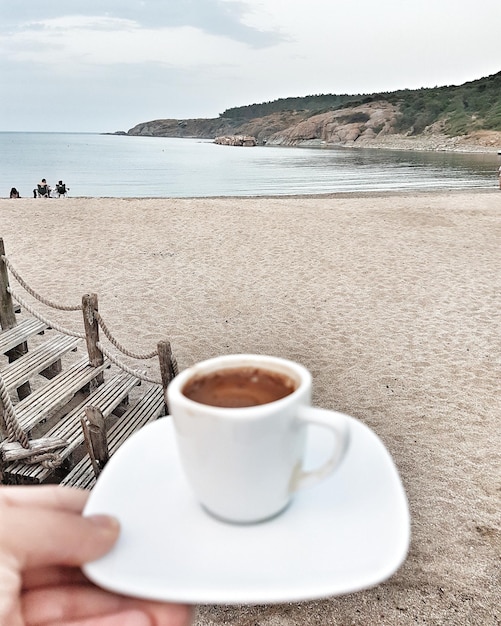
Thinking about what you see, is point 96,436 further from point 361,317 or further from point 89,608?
point 361,317

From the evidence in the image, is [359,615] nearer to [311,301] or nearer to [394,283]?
[311,301]

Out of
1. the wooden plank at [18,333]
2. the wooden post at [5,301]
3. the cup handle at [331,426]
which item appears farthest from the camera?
the wooden post at [5,301]

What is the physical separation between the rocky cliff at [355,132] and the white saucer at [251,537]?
3059 inches

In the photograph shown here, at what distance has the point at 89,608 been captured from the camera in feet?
3.22

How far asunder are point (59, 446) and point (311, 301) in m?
5.22

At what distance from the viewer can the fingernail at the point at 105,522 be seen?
0.91 meters

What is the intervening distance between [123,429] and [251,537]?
3.09 meters

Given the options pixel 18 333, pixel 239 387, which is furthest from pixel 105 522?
pixel 18 333

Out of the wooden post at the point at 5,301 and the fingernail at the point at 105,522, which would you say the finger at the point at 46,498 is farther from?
the wooden post at the point at 5,301

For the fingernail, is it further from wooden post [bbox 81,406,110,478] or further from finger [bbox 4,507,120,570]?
wooden post [bbox 81,406,110,478]

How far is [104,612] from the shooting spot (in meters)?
0.97

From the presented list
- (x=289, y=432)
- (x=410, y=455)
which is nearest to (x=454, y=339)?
(x=410, y=455)

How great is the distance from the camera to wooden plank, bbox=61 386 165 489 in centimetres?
329

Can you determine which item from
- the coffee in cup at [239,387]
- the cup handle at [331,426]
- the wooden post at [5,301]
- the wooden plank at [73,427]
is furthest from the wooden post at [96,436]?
the wooden post at [5,301]
